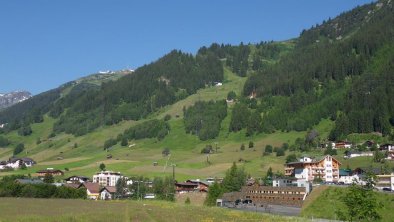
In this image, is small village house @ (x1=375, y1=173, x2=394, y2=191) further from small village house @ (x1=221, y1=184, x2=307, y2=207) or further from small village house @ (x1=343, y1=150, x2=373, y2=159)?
small village house @ (x1=343, y1=150, x2=373, y2=159)

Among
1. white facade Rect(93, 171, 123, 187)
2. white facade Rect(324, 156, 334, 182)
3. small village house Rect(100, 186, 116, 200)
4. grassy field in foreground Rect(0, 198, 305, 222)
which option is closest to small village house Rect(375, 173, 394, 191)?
white facade Rect(324, 156, 334, 182)

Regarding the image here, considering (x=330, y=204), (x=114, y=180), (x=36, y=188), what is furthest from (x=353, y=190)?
(x=114, y=180)

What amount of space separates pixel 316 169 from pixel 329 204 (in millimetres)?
85112

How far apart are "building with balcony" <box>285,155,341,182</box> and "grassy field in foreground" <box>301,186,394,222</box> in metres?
65.9

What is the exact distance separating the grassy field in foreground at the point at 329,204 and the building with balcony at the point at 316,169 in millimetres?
65880

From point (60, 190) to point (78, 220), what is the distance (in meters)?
81.2

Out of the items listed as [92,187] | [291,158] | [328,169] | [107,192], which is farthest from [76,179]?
[328,169]

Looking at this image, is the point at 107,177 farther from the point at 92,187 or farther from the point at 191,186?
the point at 191,186

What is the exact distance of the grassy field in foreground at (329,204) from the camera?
78.4 m

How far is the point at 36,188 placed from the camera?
413 ft

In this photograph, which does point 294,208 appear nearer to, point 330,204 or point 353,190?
point 330,204

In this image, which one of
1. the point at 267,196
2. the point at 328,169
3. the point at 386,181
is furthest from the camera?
the point at 328,169

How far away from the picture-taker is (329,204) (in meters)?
91.4

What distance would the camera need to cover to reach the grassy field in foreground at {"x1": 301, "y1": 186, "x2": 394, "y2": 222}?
7838cm
